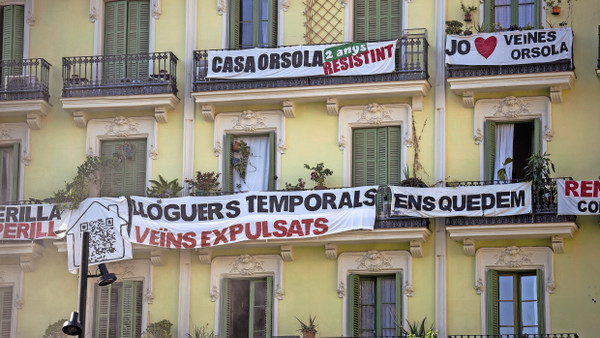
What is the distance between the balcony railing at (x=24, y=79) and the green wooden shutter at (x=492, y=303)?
500 inches

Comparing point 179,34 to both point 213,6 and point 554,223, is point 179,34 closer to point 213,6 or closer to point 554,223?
point 213,6

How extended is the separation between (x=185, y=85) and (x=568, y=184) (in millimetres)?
10463

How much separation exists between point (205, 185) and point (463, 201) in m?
6.70

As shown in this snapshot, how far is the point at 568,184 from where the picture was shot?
1321 inches

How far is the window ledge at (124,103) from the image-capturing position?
36.6 m

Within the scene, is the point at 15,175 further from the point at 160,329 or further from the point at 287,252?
the point at 287,252

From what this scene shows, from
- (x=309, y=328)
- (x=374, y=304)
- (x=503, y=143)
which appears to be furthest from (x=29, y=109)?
(x=503, y=143)

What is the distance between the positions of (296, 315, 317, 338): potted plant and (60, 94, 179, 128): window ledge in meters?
6.56

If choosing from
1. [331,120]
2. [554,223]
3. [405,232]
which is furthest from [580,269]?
[331,120]

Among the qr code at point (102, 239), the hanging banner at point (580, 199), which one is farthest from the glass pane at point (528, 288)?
the qr code at point (102, 239)

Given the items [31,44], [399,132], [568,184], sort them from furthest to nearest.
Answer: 1. [31,44]
2. [399,132]
3. [568,184]

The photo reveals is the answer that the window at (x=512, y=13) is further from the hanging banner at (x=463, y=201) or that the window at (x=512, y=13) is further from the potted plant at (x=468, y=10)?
the hanging banner at (x=463, y=201)

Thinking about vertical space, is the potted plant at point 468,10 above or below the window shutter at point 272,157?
above

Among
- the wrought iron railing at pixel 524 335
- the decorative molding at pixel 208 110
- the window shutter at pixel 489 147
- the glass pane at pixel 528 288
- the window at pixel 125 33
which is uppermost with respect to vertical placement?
the window at pixel 125 33
